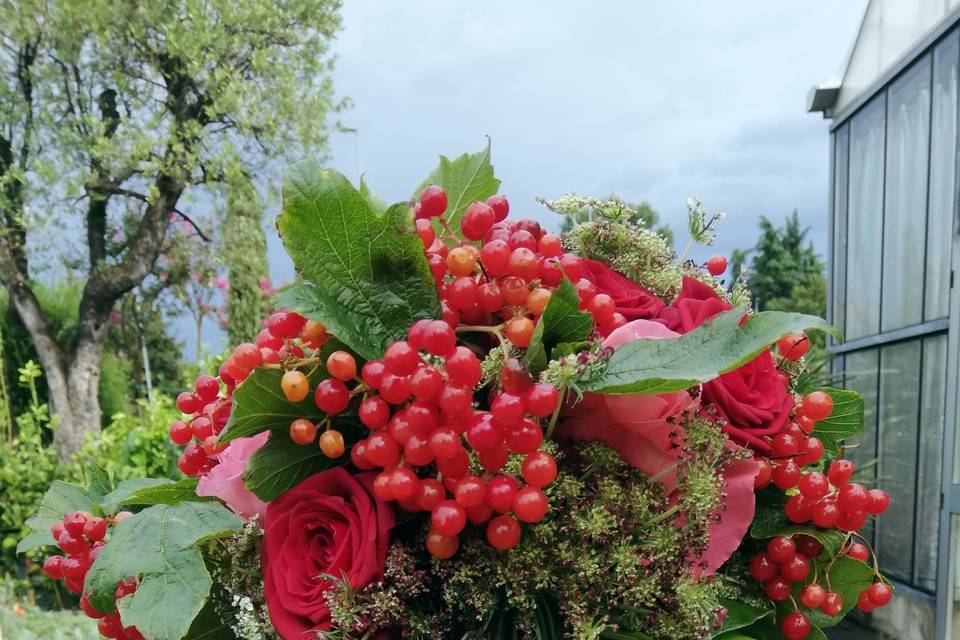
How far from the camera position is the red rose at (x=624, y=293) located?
0.55m

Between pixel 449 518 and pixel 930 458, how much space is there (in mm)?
3825

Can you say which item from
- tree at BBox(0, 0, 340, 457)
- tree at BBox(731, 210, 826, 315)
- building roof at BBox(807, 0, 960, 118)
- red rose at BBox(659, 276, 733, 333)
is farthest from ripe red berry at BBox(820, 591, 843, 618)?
tree at BBox(731, 210, 826, 315)

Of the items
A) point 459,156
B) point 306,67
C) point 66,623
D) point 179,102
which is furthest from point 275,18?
point 459,156

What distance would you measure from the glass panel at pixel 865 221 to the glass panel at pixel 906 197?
0.12 metres

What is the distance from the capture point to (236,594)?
0.52 meters

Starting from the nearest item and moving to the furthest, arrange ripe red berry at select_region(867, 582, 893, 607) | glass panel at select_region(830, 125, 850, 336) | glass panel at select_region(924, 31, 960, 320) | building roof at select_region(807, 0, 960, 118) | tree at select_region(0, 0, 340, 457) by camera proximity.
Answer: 1. ripe red berry at select_region(867, 582, 893, 607)
2. glass panel at select_region(924, 31, 960, 320)
3. building roof at select_region(807, 0, 960, 118)
4. glass panel at select_region(830, 125, 850, 336)
5. tree at select_region(0, 0, 340, 457)

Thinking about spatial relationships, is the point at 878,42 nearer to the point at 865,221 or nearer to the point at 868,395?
the point at 865,221

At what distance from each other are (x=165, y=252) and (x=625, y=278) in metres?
8.29

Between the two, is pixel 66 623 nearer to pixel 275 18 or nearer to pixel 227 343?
pixel 227 343

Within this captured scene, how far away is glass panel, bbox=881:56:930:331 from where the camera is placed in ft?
12.1

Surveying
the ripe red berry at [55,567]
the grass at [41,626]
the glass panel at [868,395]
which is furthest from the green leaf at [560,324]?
the glass panel at [868,395]

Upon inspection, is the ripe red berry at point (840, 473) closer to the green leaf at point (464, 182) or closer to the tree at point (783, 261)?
the green leaf at point (464, 182)

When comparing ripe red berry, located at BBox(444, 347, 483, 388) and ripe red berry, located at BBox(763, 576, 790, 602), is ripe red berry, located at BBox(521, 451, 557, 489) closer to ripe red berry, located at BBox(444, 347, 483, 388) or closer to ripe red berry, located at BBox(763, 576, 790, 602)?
ripe red berry, located at BBox(444, 347, 483, 388)

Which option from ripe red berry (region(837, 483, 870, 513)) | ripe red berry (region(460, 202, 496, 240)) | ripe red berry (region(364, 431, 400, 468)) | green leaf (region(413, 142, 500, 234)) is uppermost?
green leaf (region(413, 142, 500, 234))
